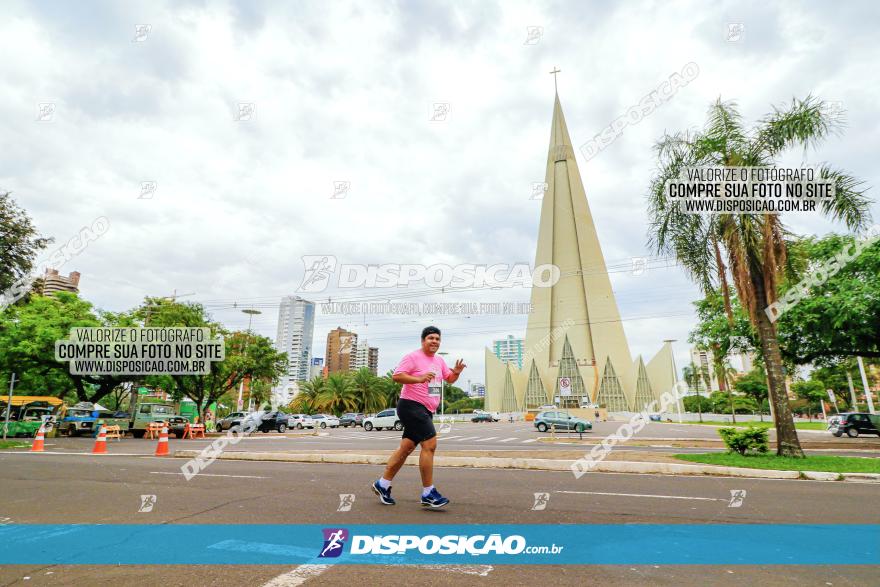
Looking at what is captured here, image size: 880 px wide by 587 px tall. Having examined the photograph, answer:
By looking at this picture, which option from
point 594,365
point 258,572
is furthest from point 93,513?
point 594,365

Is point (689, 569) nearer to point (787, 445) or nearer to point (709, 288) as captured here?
point (787, 445)

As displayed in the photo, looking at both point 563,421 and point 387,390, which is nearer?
point 563,421

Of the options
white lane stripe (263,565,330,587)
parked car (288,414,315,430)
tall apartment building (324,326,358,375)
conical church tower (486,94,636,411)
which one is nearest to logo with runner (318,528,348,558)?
white lane stripe (263,565,330,587)

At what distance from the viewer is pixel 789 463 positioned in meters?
9.91

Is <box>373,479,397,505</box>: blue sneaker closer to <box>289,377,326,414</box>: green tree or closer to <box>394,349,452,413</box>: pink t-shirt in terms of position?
<box>394,349,452,413</box>: pink t-shirt

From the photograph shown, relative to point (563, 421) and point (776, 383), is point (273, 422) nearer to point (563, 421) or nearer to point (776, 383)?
point (563, 421)

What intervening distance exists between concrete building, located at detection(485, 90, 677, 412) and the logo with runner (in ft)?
265

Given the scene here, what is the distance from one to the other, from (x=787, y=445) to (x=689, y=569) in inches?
412

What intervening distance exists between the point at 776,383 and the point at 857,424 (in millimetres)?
18917

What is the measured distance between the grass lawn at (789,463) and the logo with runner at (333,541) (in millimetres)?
8537

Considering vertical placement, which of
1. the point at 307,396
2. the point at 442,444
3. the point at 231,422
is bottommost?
the point at 231,422

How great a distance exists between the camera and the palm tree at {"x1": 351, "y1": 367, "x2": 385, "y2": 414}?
211 ft

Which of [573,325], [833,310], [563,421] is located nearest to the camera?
[833,310]

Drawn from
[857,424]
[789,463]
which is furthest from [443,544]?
[857,424]
